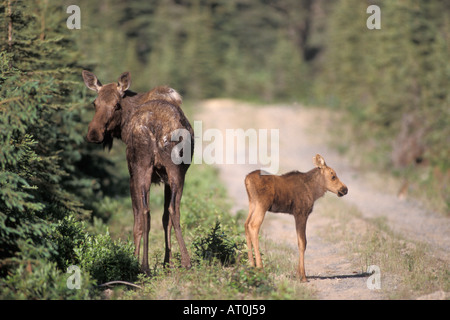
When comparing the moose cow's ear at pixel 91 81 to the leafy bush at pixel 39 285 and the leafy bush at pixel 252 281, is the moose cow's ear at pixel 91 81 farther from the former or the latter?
the leafy bush at pixel 252 281

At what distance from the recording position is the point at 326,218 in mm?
14430

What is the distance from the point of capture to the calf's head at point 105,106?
795 centimetres

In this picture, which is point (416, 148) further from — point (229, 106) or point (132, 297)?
point (229, 106)

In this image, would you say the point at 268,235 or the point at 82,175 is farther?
the point at 82,175

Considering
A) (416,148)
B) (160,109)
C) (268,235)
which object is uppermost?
(416,148)

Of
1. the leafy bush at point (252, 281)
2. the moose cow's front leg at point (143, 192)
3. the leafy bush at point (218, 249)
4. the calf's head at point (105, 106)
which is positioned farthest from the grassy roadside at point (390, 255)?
the calf's head at point (105, 106)

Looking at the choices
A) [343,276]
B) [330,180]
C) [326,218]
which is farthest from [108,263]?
[326,218]

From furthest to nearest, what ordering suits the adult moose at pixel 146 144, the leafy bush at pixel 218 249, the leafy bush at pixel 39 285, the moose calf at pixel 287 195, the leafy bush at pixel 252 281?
the leafy bush at pixel 218 249
the adult moose at pixel 146 144
the moose calf at pixel 287 195
the leafy bush at pixel 252 281
the leafy bush at pixel 39 285

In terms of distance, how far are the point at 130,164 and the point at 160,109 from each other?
95cm

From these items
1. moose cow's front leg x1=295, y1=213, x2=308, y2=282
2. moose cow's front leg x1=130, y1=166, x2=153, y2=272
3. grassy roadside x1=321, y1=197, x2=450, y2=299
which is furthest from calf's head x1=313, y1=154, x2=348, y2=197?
moose cow's front leg x1=130, y1=166, x2=153, y2=272

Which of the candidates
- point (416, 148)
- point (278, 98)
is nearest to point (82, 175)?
point (416, 148)

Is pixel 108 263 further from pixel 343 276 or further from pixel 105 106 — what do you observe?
pixel 343 276

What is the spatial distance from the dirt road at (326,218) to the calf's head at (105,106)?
3836mm
